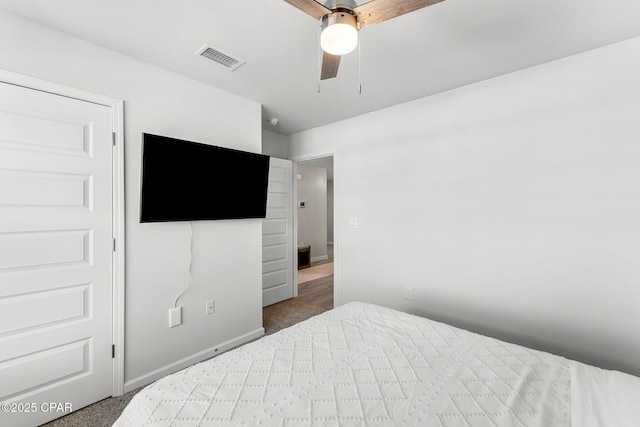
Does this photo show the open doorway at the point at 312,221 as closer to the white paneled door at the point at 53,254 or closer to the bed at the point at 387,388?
the white paneled door at the point at 53,254

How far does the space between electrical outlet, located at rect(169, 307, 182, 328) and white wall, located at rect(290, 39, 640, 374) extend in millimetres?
1921

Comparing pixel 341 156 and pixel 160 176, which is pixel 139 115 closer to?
pixel 160 176

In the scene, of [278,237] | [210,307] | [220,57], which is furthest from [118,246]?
[278,237]

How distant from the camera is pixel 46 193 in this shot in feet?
5.65

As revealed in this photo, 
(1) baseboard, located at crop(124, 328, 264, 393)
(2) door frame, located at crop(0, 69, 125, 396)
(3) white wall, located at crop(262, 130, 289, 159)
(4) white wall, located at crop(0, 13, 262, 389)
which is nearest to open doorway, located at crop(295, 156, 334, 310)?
(3) white wall, located at crop(262, 130, 289, 159)

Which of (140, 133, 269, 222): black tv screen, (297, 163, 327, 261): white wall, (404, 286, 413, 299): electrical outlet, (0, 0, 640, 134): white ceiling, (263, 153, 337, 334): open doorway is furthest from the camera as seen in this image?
(297, 163, 327, 261): white wall

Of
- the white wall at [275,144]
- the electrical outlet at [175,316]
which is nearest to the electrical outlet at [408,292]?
the electrical outlet at [175,316]

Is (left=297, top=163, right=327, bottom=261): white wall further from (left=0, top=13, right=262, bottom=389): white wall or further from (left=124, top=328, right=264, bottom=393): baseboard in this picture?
(left=124, top=328, right=264, bottom=393): baseboard

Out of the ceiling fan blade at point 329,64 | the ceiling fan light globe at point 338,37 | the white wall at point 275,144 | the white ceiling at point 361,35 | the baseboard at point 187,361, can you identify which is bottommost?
the baseboard at point 187,361

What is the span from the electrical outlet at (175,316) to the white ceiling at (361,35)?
1.96 meters

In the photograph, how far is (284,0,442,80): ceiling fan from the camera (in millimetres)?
1126

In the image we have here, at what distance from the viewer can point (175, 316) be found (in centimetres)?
231

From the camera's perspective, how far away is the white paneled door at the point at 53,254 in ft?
5.31

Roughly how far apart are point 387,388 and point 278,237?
9.79ft
